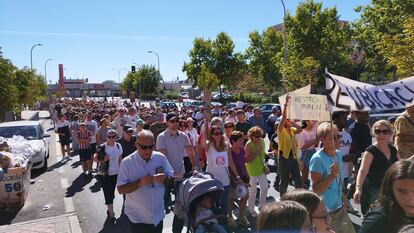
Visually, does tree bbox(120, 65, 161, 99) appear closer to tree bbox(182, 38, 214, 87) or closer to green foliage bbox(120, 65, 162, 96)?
green foliage bbox(120, 65, 162, 96)

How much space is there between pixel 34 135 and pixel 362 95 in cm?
1115

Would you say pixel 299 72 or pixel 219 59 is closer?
pixel 299 72

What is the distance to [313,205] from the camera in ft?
8.77

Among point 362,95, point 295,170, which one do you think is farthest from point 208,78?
point 362,95

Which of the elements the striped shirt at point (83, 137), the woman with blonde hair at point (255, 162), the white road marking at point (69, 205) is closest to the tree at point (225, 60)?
the striped shirt at point (83, 137)

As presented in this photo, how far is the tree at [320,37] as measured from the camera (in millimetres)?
41438

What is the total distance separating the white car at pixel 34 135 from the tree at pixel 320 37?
31135 millimetres

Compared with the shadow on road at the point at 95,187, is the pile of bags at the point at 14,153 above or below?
above

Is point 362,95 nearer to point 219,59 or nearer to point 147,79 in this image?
point 219,59

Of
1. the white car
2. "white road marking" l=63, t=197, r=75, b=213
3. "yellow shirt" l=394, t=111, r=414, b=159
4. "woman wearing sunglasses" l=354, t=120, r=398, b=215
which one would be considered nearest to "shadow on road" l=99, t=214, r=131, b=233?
"white road marking" l=63, t=197, r=75, b=213

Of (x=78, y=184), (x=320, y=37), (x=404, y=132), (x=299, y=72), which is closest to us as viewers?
(x=404, y=132)

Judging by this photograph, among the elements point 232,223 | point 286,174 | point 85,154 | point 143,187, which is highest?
point 143,187

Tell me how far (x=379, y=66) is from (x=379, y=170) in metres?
34.7

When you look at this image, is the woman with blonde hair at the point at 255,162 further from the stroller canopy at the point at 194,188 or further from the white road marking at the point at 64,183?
the white road marking at the point at 64,183
